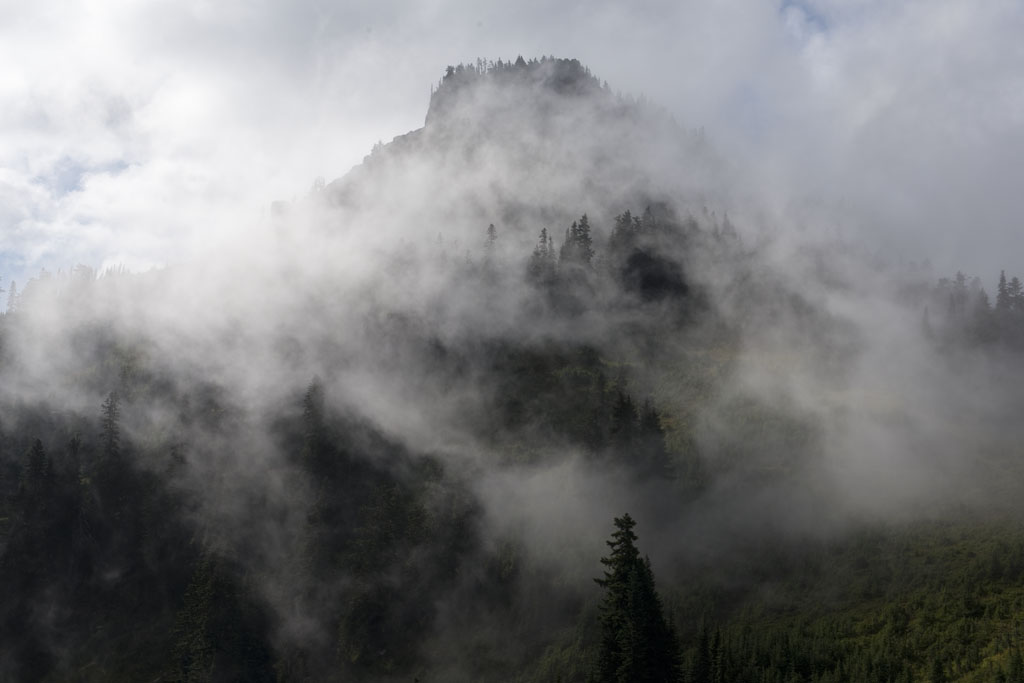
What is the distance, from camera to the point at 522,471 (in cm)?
13238

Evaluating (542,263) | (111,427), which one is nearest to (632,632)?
(542,263)

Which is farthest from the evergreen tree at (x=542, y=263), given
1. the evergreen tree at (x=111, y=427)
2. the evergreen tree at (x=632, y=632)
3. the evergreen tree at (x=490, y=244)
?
the evergreen tree at (x=632, y=632)

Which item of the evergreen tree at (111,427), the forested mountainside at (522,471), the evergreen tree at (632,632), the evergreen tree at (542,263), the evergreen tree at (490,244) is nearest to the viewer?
the evergreen tree at (632,632)

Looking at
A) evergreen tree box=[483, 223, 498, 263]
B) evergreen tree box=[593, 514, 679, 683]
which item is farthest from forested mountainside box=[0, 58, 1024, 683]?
evergreen tree box=[483, 223, 498, 263]

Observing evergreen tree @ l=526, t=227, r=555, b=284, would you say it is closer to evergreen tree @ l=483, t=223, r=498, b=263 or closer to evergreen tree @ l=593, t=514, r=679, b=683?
evergreen tree @ l=483, t=223, r=498, b=263

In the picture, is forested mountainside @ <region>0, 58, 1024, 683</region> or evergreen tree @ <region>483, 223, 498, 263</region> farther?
evergreen tree @ <region>483, 223, 498, 263</region>

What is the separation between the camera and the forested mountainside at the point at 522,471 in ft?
303

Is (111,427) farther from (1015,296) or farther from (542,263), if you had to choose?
(1015,296)

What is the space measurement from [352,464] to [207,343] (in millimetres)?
57386

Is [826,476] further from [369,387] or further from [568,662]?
[369,387]

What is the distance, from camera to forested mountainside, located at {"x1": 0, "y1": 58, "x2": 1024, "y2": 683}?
92.4 m

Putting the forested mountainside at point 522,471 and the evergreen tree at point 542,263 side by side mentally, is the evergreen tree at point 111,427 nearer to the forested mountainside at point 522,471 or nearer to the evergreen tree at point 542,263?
the forested mountainside at point 522,471

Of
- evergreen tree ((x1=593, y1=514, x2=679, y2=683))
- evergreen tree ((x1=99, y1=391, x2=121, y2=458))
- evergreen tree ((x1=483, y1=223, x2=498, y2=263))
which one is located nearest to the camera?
evergreen tree ((x1=593, y1=514, x2=679, y2=683))

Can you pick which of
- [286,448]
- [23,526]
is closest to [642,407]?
[286,448]
